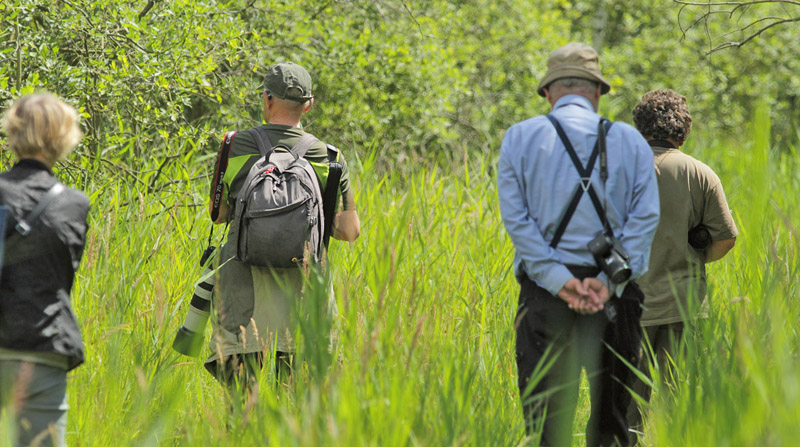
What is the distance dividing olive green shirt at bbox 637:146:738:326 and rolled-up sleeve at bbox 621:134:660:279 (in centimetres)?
75

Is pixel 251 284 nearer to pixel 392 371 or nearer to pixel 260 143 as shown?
pixel 260 143

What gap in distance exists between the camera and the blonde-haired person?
2512mm

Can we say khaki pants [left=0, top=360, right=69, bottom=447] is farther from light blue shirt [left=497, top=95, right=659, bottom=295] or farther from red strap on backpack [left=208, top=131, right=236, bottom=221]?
light blue shirt [left=497, top=95, right=659, bottom=295]

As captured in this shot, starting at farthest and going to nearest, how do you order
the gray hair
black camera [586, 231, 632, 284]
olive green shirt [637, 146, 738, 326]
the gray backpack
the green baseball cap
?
olive green shirt [637, 146, 738, 326]
the green baseball cap
the gray backpack
the gray hair
black camera [586, 231, 632, 284]

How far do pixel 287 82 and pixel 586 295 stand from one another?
142 centimetres

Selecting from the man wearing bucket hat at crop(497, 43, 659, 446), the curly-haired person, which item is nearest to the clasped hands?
the man wearing bucket hat at crop(497, 43, 659, 446)

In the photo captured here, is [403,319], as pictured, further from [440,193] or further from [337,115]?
[337,115]

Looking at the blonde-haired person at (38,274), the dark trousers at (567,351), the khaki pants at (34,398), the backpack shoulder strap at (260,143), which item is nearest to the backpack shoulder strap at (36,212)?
the blonde-haired person at (38,274)

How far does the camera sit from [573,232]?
9.77ft

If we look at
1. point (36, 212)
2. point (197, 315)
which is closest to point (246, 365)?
point (197, 315)

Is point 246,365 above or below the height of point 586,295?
below

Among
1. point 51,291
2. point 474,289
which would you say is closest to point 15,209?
point 51,291

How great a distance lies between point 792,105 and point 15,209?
16.6 m

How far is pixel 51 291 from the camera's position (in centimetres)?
257
